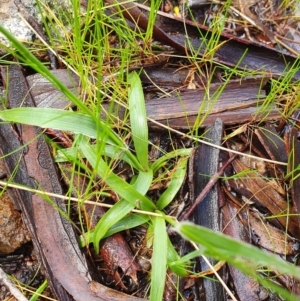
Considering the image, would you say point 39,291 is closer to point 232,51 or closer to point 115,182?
point 115,182

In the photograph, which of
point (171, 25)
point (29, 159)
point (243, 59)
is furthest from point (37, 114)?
point (243, 59)

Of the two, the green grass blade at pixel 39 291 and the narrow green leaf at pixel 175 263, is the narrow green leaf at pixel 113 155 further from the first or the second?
the green grass blade at pixel 39 291

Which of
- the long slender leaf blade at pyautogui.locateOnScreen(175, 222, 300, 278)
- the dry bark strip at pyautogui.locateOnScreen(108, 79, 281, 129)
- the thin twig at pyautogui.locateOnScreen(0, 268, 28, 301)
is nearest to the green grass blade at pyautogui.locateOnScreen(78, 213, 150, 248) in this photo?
the thin twig at pyautogui.locateOnScreen(0, 268, 28, 301)

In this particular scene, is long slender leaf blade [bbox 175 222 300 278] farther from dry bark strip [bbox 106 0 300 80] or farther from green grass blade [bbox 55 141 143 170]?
dry bark strip [bbox 106 0 300 80]

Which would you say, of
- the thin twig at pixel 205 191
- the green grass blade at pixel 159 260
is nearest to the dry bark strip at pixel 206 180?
the thin twig at pixel 205 191

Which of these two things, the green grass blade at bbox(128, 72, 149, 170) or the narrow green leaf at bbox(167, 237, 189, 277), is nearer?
the narrow green leaf at bbox(167, 237, 189, 277)

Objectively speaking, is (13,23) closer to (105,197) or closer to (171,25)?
(171,25)
